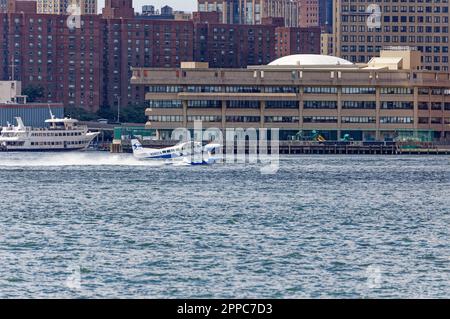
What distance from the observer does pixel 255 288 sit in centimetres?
4262

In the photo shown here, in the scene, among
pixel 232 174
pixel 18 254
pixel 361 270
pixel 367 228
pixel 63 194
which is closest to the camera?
pixel 361 270

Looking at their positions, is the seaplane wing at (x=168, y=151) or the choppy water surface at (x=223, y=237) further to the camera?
the seaplane wing at (x=168, y=151)

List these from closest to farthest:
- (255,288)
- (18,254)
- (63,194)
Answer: (255,288), (18,254), (63,194)

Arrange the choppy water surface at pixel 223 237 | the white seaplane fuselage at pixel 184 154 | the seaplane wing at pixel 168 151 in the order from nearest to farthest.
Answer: the choppy water surface at pixel 223 237 < the white seaplane fuselage at pixel 184 154 < the seaplane wing at pixel 168 151

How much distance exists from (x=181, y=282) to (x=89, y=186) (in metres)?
65.6

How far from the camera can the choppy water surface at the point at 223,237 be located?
143 feet

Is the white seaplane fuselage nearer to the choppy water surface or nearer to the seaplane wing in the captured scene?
the seaplane wing

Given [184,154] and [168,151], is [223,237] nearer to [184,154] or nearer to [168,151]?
[184,154]

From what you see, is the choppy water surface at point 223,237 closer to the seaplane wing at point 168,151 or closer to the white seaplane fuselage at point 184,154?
the white seaplane fuselage at point 184,154

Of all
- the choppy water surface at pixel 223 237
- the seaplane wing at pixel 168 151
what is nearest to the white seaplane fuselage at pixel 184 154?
the seaplane wing at pixel 168 151

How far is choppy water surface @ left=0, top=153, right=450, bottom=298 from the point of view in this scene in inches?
1719
